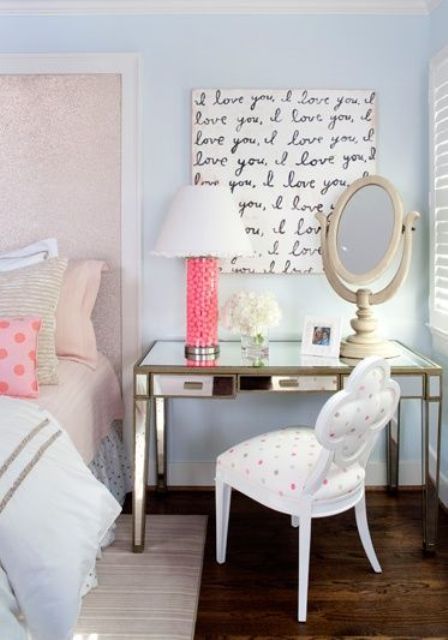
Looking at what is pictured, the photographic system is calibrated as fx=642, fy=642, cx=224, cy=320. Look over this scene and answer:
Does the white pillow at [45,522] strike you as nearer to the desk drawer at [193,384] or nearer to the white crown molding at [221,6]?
the desk drawer at [193,384]

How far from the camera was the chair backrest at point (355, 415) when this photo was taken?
1.92 m

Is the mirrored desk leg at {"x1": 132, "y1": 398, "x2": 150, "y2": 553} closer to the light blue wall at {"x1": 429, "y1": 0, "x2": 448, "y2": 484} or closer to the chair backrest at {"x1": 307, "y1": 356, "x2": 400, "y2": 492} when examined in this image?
the chair backrest at {"x1": 307, "y1": 356, "x2": 400, "y2": 492}

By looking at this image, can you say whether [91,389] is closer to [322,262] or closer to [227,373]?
[227,373]

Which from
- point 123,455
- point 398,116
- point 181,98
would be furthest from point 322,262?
point 123,455

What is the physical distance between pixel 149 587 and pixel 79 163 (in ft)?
6.05

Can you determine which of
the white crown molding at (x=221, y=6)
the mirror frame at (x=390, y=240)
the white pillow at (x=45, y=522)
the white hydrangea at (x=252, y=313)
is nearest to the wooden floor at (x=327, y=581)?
the white pillow at (x=45, y=522)

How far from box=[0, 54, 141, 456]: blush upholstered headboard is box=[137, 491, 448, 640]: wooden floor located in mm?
1070

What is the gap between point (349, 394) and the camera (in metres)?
1.93

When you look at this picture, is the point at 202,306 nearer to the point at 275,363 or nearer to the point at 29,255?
the point at 275,363

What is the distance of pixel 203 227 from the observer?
2.53 m

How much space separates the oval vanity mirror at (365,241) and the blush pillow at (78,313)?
1.03m

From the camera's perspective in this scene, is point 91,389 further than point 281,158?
No

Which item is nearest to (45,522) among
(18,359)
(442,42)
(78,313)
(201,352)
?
(18,359)

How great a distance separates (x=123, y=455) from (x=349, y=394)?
1.41 m
